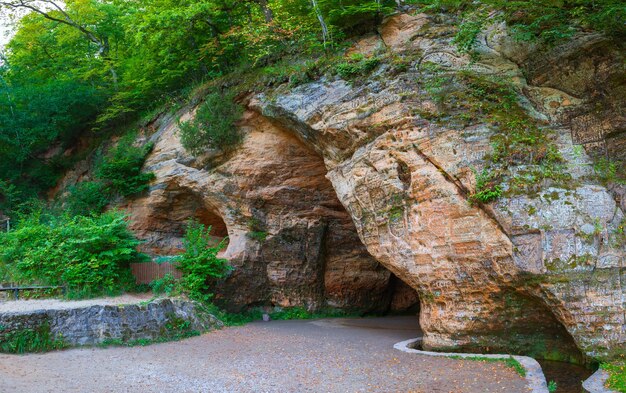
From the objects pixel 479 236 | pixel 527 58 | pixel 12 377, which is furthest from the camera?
pixel 527 58

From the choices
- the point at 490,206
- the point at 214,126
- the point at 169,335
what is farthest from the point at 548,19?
the point at 169,335

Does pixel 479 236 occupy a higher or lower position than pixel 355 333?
higher

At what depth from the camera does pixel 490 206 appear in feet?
35.5

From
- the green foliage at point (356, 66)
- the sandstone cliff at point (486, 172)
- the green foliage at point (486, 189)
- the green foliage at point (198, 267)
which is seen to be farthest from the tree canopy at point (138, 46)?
the green foliage at point (198, 267)

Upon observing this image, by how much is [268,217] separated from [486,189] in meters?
8.40

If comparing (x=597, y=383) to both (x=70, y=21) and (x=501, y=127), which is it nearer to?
(x=501, y=127)

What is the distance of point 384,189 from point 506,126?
3074mm

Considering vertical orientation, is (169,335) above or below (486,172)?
below

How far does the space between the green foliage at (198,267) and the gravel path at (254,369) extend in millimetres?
2242

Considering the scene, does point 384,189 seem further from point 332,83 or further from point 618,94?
point 618,94

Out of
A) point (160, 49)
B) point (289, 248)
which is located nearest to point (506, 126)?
point (289, 248)

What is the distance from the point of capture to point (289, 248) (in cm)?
1761

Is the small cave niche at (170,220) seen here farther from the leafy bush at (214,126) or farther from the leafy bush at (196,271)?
the leafy bush at (196,271)

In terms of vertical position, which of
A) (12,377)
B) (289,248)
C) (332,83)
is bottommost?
(12,377)
